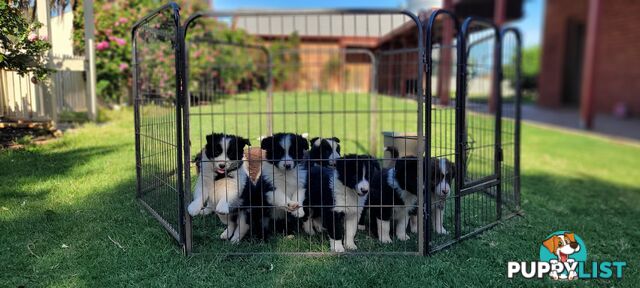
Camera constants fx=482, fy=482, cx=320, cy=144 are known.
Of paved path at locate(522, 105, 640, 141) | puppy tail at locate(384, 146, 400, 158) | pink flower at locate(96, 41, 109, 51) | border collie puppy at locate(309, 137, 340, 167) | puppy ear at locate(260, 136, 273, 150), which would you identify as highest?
pink flower at locate(96, 41, 109, 51)

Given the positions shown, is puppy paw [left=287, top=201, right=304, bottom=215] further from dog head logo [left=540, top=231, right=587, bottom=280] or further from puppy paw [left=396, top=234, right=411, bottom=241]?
dog head logo [left=540, top=231, right=587, bottom=280]

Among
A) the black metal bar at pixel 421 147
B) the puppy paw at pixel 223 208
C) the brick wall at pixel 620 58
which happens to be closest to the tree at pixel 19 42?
the puppy paw at pixel 223 208

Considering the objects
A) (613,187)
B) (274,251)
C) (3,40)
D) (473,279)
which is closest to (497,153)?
(473,279)

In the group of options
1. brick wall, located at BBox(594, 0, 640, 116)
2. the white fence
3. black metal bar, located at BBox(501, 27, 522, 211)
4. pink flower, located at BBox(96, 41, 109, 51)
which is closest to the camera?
the white fence

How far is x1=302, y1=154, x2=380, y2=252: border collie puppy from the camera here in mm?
3582

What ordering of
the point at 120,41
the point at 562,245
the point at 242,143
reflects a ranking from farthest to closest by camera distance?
the point at 120,41 → the point at 562,245 → the point at 242,143

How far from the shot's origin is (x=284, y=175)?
370cm

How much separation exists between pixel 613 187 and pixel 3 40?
803 cm

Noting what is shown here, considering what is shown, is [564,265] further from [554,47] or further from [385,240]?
[554,47]

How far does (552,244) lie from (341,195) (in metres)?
1.87

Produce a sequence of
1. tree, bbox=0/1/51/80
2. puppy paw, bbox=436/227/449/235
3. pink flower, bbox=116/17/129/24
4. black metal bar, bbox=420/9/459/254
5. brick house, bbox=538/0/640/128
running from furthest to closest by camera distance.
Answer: brick house, bbox=538/0/640/128 < pink flower, bbox=116/17/129/24 < puppy paw, bbox=436/227/449/235 < tree, bbox=0/1/51/80 < black metal bar, bbox=420/9/459/254

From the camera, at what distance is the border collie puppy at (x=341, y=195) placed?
141 inches

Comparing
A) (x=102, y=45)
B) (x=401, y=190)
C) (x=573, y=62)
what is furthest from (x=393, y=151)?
(x=573, y=62)

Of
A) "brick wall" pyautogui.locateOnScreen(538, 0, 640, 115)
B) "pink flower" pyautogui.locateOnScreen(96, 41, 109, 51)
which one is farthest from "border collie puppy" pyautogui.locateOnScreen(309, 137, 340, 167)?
"brick wall" pyautogui.locateOnScreen(538, 0, 640, 115)
